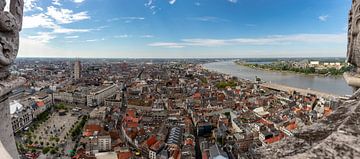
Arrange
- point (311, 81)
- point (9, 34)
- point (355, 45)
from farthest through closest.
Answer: point (311, 81)
point (9, 34)
point (355, 45)

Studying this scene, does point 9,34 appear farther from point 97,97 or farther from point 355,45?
point 97,97

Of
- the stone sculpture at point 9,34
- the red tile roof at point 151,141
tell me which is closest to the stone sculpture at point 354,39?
the stone sculpture at point 9,34

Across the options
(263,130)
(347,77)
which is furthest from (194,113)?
(347,77)

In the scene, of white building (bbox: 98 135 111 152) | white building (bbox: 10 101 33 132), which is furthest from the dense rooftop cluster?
white building (bbox: 10 101 33 132)

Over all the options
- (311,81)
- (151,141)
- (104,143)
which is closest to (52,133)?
(104,143)

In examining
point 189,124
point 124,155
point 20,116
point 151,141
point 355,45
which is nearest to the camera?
point 355,45

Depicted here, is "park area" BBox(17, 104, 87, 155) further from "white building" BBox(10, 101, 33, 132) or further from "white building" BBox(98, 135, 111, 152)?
"white building" BBox(98, 135, 111, 152)

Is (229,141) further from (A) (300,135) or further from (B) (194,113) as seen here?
(A) (300,135)

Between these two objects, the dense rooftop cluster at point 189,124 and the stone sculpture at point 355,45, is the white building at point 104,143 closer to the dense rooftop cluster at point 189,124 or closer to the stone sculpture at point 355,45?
the dense rooftop cluster at point 189,124
